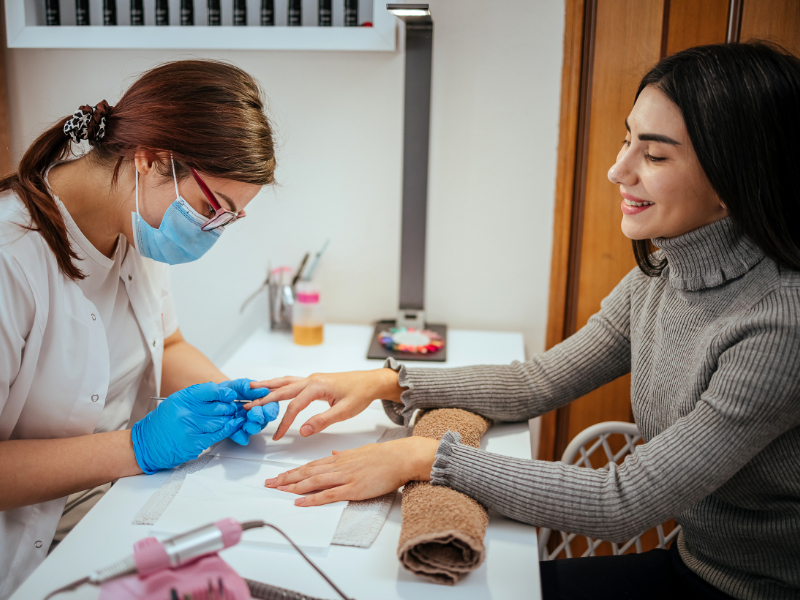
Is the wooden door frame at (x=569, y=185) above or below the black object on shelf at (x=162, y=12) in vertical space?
below

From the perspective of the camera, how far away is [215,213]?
3.68ft

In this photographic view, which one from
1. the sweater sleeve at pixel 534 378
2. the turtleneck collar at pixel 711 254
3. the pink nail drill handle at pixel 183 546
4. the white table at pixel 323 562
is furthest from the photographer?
the sweater sleeve at pixel 534 378

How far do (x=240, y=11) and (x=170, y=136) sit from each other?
2.88 feet

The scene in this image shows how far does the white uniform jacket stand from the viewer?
3.20 feet

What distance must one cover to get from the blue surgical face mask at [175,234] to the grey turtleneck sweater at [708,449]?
61 cm

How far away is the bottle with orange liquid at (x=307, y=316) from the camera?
170 centimetres

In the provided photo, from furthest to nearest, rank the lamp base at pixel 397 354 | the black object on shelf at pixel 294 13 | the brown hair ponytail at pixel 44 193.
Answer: the black object on shelf at pixel 294 13
the lamp base at pixel 397 354
the brown hair ponytail at pixel 44 193

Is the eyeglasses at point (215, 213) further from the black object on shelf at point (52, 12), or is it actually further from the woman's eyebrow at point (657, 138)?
the black object on shelf at point (52, 12)

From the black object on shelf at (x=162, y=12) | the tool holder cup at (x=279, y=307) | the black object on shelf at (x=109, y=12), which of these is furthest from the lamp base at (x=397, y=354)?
the black object on shelf at (x=109, y=12)

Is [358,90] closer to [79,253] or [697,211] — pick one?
[79,253]

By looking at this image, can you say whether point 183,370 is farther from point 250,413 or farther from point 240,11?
point 240,11

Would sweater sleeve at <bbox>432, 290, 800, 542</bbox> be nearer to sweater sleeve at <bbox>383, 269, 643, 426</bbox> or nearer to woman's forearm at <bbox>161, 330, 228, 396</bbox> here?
sweater sleeve at <bbox>383, 269, 643, 426</bbox>

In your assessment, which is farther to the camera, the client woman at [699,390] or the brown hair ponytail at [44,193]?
the brown hair ponytail at [44,193]

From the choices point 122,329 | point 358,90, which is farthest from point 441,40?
point 122,329
